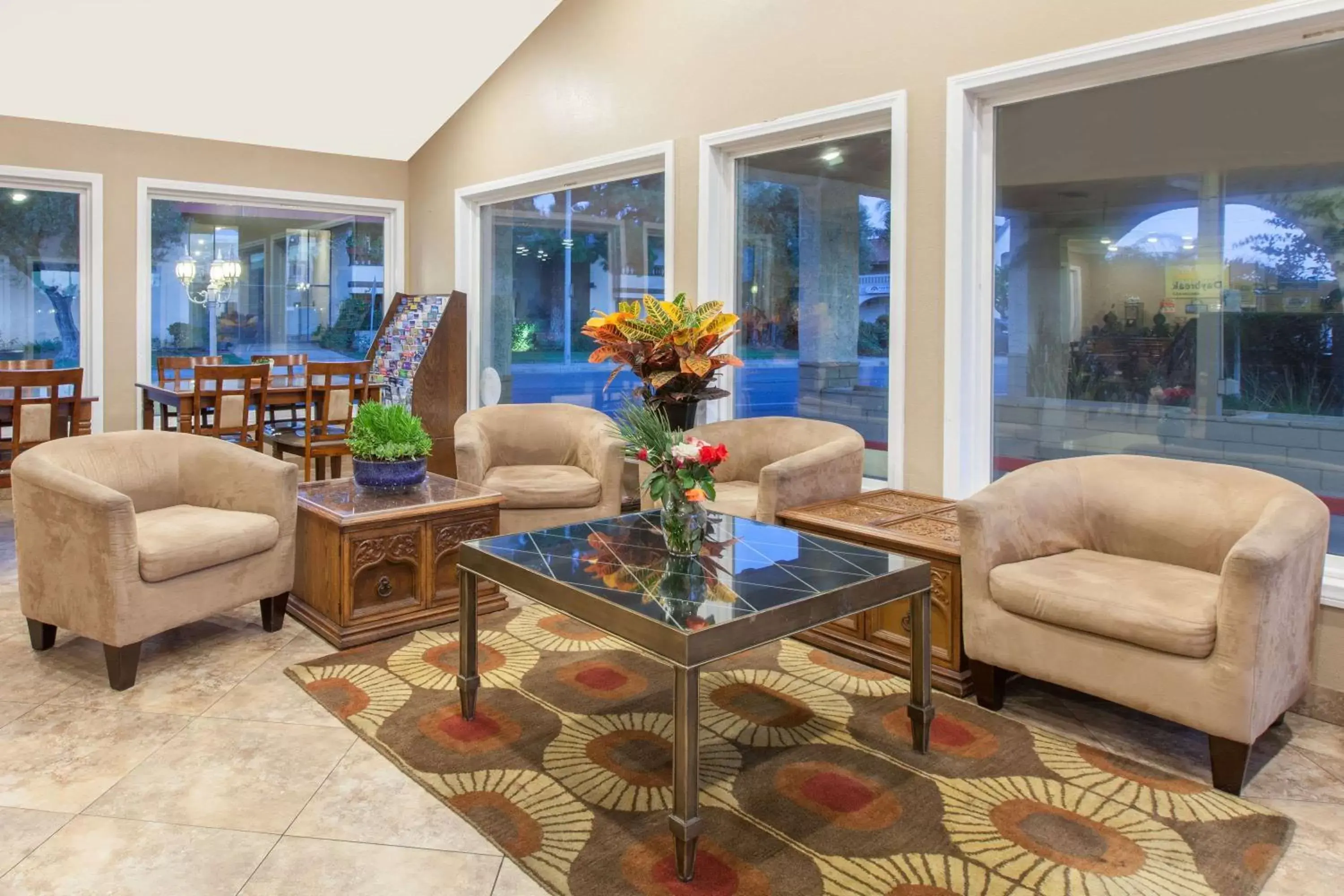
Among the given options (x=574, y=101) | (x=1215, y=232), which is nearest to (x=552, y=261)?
(x=574, y=101)

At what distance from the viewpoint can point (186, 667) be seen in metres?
3.44

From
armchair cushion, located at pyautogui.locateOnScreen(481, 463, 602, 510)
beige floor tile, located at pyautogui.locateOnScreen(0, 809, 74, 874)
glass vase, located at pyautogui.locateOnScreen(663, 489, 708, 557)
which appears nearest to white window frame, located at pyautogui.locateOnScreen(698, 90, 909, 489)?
armchair cushion, located at pyautogui.locateOnScreen(481, 463, 602, 510)

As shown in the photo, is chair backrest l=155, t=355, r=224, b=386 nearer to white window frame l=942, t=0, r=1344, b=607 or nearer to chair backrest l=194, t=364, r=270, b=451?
chair backrest l=194, t=364, r=270, b=451

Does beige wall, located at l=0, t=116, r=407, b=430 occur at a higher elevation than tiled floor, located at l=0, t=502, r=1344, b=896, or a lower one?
higher

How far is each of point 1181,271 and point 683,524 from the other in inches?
Answer: 86.3

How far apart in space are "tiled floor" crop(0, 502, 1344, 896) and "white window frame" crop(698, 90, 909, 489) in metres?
1.49

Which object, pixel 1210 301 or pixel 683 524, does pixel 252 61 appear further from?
pixel 1210 301

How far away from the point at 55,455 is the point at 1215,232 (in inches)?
168

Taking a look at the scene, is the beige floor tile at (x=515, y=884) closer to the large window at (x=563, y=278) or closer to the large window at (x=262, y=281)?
the large window at (x=563, y=278)

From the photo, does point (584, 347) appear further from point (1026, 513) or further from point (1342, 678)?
point (1342, 678)

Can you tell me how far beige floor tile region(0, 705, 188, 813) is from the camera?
2512 millimetres

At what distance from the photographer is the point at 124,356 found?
673 centimetres

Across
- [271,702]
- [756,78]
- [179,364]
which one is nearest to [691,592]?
[271,702]

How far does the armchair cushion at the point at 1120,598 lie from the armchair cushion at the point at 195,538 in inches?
101
